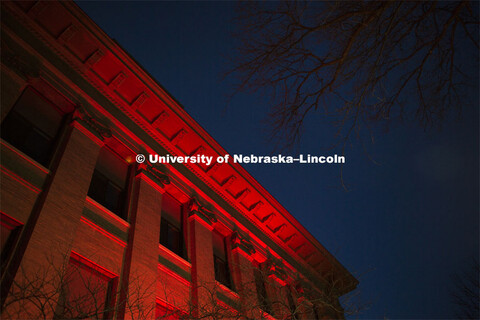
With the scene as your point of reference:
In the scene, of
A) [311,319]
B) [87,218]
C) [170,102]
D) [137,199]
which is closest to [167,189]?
[137,199]

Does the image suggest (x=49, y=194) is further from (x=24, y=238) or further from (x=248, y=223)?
(x=248, y=223)

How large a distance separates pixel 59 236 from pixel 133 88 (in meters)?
6.66

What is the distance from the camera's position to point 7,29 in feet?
30.6

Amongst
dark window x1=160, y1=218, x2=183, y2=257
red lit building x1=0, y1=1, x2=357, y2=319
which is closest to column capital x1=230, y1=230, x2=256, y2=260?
red lit building x1=0, y1=1, x2=357, y2=319

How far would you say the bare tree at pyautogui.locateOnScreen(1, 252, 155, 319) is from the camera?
5.64 meters

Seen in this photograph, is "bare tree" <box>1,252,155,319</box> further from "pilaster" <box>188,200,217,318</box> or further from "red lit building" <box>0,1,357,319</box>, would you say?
"pilaster" <box>188,200,217,318</box>

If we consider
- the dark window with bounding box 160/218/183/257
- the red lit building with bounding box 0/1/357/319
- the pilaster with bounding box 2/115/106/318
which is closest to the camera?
the pilaster with bounding box 2/115/106/318

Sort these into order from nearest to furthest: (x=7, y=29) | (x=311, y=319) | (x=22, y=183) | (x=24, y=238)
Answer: (x=24, y=238)
(x=22, y=183)
(x=7, y=29)
(x=311, y=319)

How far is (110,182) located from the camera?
10648 millimetres

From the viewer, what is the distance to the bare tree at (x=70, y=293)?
564cm

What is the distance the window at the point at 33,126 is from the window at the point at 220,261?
727 cm

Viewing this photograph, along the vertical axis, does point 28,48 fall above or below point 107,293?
above

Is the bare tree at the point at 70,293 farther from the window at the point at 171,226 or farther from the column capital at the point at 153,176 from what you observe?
the column capital at the point at 153,176

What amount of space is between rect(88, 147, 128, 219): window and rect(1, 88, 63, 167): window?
155 cm
